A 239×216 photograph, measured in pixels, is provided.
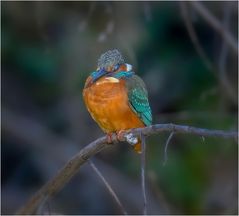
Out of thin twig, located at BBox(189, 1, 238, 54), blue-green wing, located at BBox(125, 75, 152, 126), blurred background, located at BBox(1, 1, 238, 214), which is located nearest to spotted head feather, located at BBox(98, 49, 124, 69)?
blue-green wing, located at BBox(125, 75, 152, 126)

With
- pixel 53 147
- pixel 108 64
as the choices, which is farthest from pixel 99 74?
pixel 53 147

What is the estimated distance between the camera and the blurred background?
583cm

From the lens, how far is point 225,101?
5.84 m

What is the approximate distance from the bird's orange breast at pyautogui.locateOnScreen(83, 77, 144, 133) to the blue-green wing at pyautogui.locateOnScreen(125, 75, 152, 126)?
16mm

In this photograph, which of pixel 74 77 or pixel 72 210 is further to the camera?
pixel 72 210

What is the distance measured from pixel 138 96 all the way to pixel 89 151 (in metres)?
0.36

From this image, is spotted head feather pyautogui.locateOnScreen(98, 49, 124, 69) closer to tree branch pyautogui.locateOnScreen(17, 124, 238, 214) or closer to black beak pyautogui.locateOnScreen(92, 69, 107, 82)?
black beak pyautogui.locateOnScreen(92, 69, 107, 82)

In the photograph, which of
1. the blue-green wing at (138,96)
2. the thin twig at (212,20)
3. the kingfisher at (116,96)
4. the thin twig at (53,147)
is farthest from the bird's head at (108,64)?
the thin twig at (53,147)

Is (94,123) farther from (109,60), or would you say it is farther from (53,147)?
(109,60)

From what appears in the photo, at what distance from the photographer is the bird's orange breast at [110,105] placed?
8.71ft

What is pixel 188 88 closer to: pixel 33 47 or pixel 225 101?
pixel 225 101

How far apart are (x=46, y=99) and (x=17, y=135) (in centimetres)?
39

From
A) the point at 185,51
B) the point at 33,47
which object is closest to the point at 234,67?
the point at 185,51

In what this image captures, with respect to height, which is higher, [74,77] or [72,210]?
[74,77]
